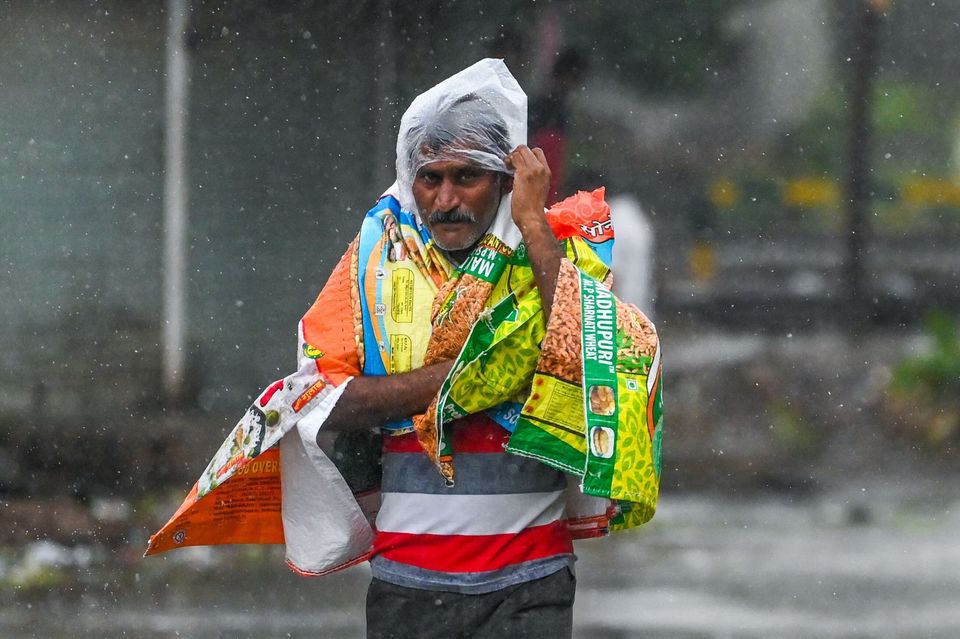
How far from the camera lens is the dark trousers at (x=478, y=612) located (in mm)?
3123

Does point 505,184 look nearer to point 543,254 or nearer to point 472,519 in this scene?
point 543,254

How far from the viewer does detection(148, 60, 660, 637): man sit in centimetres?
304

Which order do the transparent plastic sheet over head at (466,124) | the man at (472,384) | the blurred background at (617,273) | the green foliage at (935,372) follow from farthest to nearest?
the green foliage at (935,372)
the blurred background at (617,273)
the transparent plastic sheet over head at (466,124)
the man at (472,384)

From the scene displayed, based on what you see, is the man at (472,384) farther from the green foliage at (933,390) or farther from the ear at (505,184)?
the green foliage at (933,390)

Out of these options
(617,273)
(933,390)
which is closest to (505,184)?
(617,273)

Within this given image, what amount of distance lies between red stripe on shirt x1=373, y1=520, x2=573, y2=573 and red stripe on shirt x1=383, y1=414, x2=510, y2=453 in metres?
0.16

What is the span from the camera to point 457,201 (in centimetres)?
314

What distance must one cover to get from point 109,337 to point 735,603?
3.57 meters

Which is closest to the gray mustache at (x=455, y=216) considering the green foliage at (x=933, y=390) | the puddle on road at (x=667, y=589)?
the puddle on road at (x=667, y=589)

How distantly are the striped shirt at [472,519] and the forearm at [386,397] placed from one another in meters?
0.10

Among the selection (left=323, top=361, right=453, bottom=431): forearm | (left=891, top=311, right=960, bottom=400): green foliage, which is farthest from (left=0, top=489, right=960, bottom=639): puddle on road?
(left=323, top=361, right=453, bottom=431): forearm

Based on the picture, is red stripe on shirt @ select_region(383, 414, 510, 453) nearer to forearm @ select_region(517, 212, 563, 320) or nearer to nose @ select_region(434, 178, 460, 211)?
forearm @ select_region(517, 212, 563, 320)

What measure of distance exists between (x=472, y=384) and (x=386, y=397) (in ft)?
0.52

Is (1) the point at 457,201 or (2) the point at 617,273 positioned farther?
(2) the point at 617,273
